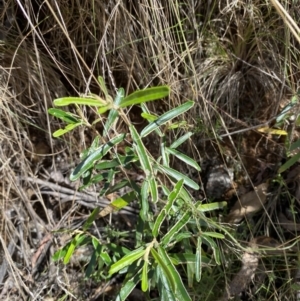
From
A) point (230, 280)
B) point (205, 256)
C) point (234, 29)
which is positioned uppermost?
point (234, 29)

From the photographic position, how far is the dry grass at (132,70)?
1.34m

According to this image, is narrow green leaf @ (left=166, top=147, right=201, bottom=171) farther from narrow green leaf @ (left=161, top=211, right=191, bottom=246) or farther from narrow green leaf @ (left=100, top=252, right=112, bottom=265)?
narrow green leaf @ (left=100, top=252, right=112, bottom=265)

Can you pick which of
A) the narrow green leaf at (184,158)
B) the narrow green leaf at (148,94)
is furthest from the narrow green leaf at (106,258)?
the narrow green leaf at (148,94)

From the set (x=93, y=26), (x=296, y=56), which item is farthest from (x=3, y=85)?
(x=296, y=56)

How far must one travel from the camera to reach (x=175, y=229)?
1127mm

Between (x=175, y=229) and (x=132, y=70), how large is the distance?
1.66 feet

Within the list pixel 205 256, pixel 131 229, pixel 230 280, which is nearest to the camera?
pixel 205 256

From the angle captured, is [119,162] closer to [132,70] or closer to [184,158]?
[184,158]

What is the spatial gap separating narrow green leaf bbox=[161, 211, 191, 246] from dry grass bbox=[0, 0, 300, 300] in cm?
31

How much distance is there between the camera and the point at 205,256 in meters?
1.32

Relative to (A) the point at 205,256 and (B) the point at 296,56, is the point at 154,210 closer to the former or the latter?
(A) the point at 205,256

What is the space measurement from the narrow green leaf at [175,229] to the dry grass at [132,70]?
31 cm

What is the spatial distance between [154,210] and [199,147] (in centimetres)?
23

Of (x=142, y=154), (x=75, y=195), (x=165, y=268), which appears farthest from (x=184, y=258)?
(x=75, y=195)
